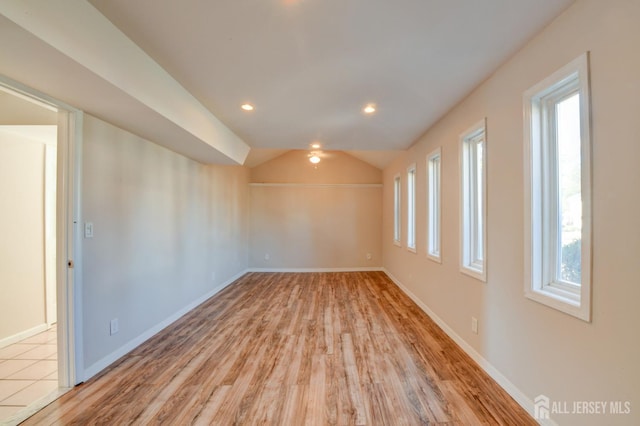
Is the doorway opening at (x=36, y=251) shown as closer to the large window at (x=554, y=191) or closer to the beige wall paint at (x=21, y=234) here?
the beige wall paint at (x=21, y=234)

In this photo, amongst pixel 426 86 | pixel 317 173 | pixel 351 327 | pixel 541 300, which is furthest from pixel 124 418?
pixel 317 173

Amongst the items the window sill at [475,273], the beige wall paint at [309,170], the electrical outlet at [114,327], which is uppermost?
the beige wall paint at [309,170]

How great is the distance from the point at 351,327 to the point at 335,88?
104 inches

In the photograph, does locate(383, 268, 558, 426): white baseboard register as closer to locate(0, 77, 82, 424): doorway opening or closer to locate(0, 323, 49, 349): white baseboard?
locate(0, 77, 82, 424): doorway opening

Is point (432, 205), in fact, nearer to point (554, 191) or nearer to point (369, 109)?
point (369, 109)

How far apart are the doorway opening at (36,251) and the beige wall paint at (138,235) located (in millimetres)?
123

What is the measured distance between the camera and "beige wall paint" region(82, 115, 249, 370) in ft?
7.30

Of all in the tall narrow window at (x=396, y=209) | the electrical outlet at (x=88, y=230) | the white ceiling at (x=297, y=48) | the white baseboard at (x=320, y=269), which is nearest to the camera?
the white ceiling at (x=297, y=48)

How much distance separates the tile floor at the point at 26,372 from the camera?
1.88 metres

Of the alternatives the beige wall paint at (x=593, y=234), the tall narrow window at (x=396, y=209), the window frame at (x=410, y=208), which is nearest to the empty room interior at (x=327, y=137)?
the beige wall paint at (x=593, y=234)

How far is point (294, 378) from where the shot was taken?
2.14 meters

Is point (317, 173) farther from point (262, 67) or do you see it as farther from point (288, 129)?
point (262, 67)

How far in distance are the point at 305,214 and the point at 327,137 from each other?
3060 millimetres

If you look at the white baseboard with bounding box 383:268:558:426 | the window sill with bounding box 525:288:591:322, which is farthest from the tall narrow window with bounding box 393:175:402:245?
the window sill with bounding box 525:288:591:322
